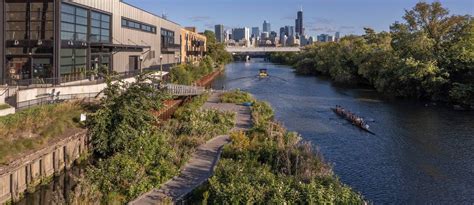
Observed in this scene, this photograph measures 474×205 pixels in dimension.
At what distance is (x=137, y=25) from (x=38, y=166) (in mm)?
45068

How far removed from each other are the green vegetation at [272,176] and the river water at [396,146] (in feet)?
10.6

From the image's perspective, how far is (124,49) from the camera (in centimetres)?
6088

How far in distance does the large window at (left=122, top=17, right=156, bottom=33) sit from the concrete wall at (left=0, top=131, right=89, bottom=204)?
110ft

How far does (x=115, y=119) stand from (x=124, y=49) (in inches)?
1266

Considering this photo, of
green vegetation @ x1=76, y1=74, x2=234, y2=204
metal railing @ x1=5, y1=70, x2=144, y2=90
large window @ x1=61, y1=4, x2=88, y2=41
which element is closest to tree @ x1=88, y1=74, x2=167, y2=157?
green vegetation @ x1=76, y1=74, x2=234, y2=204

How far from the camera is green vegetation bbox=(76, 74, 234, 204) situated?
2247 cm

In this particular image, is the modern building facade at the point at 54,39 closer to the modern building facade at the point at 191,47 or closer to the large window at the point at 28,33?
the large window at the point at 28,33

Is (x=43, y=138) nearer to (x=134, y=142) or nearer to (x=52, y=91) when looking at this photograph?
(x=134, y=142)

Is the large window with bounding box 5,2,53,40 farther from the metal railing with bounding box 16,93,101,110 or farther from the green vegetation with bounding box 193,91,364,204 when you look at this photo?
the green vegetation with bounding box 193,91,364,204

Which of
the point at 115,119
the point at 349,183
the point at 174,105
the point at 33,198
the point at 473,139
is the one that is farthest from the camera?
the point at 174,105

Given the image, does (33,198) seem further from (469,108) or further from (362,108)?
(469,108)

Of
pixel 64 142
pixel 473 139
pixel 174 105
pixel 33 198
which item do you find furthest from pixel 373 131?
pixel 33 198

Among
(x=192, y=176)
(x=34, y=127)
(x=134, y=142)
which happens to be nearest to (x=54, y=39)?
(x=34, y=127)

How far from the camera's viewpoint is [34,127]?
27469 millimetres
